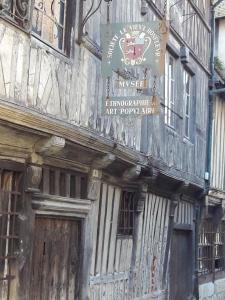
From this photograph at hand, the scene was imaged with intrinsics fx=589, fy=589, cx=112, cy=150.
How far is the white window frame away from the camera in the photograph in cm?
1018

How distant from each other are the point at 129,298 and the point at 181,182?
2683mm

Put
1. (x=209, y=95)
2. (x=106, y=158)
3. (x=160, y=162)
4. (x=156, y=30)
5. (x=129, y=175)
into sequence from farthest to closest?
(x=209, y=95)
(x=160, y=162)
(x=129, y=175)
(x=106, y=158)
(x=156, y=30)

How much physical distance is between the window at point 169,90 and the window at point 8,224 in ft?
15.9

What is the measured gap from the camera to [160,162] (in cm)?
928

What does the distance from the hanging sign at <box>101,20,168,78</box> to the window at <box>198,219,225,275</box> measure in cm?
721

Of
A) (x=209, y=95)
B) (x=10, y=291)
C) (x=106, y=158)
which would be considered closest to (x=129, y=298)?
(x=106, y=158)

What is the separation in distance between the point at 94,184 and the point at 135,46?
71.4 inches

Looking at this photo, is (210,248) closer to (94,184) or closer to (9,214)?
(94,184)

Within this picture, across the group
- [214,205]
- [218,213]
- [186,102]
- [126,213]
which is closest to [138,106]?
[126,213]

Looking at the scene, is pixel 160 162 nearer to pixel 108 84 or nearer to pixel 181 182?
pixel 181 182

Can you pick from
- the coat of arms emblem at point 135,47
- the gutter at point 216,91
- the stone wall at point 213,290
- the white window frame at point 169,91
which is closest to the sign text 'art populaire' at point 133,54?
the coat of arms emblem at point 135,47

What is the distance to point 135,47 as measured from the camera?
6195mm

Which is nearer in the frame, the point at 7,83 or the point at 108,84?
the point at 7,83

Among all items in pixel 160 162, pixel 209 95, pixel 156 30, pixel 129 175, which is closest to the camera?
pixel 156 30
